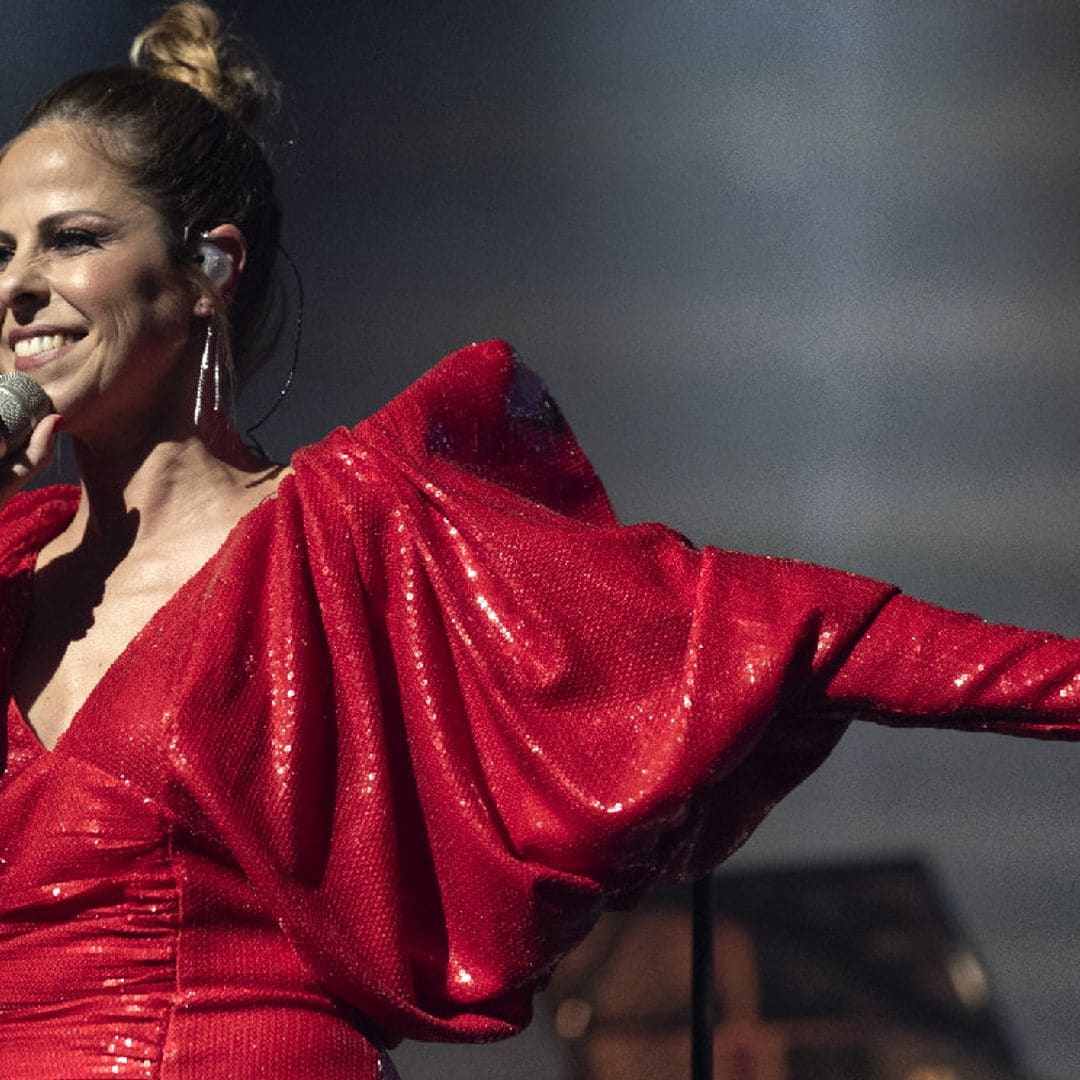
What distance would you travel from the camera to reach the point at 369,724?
1.16 m

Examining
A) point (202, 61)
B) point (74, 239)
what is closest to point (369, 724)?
point (74, 239)

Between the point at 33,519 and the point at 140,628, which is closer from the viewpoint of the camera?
the point at 140,628

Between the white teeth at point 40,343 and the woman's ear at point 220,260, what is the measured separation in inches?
4.7

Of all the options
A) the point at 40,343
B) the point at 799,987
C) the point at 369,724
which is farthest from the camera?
the point at 799,987

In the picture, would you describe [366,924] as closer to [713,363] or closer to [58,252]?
[58,252]

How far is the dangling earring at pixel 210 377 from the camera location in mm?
1357

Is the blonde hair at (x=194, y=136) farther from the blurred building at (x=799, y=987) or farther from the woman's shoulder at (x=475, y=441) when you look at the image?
the blurred building at (x=799, y=987)

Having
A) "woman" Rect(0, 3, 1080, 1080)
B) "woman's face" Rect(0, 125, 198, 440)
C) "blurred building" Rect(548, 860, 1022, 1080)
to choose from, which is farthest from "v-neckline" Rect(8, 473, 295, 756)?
"blurred building" Rect(548, 860, 1022, 1080)

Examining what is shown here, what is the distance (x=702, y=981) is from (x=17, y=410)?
1.98ft

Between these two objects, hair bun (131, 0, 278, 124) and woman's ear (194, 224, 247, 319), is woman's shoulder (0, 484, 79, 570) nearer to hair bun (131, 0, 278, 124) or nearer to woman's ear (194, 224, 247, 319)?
woman's ear (194, 224, 247, 319)

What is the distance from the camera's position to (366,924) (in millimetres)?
1122

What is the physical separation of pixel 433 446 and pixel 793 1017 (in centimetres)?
64

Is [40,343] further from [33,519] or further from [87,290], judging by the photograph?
[33,519]

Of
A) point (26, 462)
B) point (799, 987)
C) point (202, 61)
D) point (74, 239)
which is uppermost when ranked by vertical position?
point (202, 61)
